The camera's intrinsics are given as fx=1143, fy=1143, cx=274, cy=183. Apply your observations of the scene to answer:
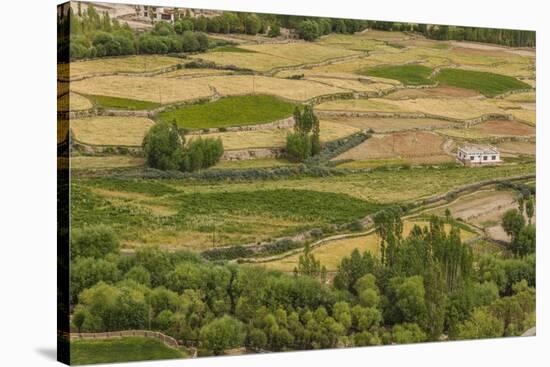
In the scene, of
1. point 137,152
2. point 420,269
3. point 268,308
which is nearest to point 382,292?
point 420,269

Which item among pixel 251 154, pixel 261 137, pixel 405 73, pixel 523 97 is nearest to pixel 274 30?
pixel 261 137

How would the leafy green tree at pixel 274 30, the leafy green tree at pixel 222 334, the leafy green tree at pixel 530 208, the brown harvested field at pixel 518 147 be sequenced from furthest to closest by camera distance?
1. the leafy green tree at pixel 530 208
2. the brown harvested field at pixel 518 147
3. the leafy green tree at pixel 274 30
4. the leafy green tree at pixel 222 334

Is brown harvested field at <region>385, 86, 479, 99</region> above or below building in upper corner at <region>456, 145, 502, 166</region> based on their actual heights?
above

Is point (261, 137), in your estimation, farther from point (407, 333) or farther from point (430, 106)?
point (407, 333)

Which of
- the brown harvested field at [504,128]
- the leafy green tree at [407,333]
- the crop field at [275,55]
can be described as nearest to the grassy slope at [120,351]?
the leafy green tree at [407,333]

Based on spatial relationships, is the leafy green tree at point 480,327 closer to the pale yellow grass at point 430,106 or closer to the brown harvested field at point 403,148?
the brown harvested field at point 403,148

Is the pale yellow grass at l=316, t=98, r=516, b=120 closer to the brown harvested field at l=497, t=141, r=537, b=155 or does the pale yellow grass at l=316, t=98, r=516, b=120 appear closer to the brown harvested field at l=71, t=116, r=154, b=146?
the brown harvested field at l=497, t=141, r=537, b=155

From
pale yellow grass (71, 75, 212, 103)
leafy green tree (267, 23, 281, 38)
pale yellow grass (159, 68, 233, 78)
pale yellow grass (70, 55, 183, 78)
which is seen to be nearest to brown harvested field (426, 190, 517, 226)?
leafy green tree (267, 23, 281, 38)
